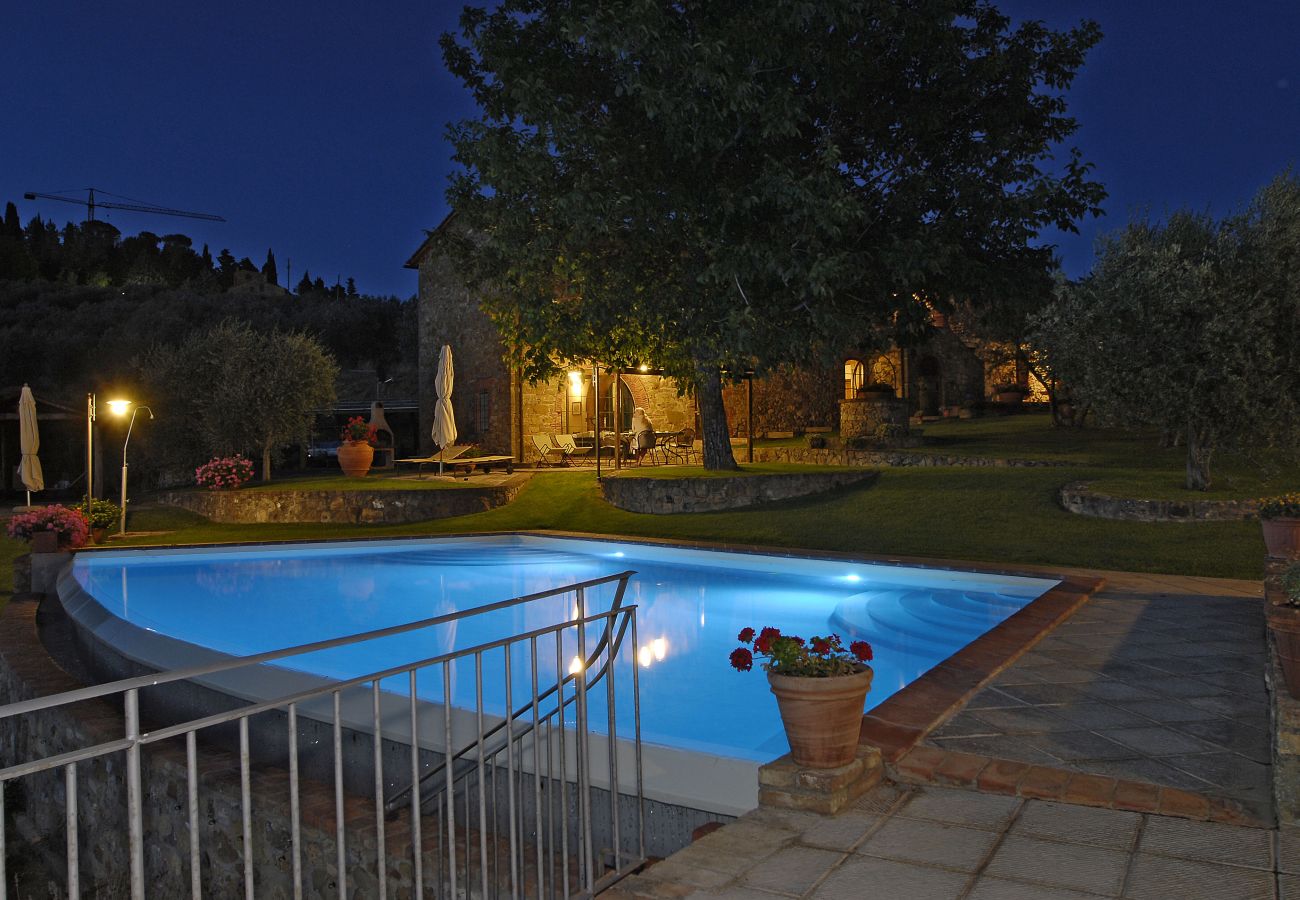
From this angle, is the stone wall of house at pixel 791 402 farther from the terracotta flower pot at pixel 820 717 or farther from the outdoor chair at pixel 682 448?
the terracotta flower pot at pixel 820 717

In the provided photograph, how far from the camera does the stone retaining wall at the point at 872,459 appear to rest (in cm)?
1702

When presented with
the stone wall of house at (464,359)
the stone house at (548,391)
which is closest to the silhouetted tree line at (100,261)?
the stone wall of house at (464,359)

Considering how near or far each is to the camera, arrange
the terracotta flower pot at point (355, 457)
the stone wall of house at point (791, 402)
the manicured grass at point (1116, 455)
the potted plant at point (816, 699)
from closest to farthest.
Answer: the potted plant at point (816, 699)
the manicured grass at point (1116, 455)
the terracotta flower pot at point (355, 457)
the stone wall of house at point (791, 402)

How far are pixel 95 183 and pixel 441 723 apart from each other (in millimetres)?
144545

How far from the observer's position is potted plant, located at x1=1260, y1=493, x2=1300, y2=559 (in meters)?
6.89

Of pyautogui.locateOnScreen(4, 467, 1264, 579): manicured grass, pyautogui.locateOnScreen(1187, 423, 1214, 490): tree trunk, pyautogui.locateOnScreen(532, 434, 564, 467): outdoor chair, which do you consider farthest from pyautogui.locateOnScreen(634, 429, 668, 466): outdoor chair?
pyautogui.locateOnScreen(1187, 423, 1214, 490): tree trunk

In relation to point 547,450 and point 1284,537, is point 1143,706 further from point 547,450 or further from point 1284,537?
point 547,450

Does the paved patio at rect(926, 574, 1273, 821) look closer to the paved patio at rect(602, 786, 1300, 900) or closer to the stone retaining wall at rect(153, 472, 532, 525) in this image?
the paved patio at rect(602, 786, 1300, 900)

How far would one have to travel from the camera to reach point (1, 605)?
405 inches

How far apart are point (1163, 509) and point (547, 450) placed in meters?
13.8

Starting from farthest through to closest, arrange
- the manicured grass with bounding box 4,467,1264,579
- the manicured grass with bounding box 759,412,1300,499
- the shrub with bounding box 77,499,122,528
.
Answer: the shrub with bounding box 77,499,122,528 < the manicured grass with bounding box 759,412,1300,499 < the manicured grass with bounding box 4,467,1264,579

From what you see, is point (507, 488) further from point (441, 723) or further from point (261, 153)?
point (261, 153)

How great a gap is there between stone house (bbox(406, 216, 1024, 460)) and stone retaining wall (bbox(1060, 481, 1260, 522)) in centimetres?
982

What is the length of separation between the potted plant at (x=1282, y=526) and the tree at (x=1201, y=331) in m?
3.24
